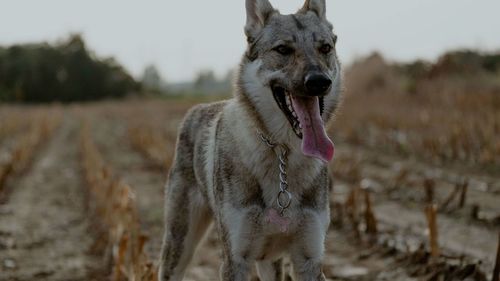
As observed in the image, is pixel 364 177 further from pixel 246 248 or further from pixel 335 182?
pixel 246 248

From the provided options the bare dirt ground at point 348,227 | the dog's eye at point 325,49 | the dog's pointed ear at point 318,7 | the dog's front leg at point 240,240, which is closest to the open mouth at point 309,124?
the dog's eye at point 325,49

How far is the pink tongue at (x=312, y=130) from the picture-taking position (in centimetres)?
386

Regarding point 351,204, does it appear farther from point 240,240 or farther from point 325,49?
point 240,240

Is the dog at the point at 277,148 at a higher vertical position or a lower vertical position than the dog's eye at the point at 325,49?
lower

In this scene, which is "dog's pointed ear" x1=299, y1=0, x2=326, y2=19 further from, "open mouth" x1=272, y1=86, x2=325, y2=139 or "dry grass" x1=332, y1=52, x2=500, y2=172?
"dry grass" x1=332, y1=52, x2=500, y2=172

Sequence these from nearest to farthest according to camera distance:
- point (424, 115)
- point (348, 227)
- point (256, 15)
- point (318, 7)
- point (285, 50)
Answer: point (285, 50) < point (256, 15) < point (318, 7) < point (348, 227) < point (424, 115)

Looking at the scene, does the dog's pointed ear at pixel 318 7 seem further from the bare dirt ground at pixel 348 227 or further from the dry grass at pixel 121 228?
the bare dirt ground at pixel 348 227

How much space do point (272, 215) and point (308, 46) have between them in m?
1.10

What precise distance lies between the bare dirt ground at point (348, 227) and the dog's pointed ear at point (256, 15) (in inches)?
104

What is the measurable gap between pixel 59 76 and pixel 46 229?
58832mm

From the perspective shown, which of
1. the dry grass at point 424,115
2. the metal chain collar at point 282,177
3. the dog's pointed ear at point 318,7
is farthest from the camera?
the dry grass at point 424,115

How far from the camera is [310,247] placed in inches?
157

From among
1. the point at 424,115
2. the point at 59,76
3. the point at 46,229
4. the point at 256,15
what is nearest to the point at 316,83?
the point at 256,15

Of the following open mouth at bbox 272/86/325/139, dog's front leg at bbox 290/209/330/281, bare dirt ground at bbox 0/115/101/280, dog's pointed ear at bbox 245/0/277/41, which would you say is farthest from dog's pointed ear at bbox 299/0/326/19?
bare dirt ground at bbox 0/115/101/280
